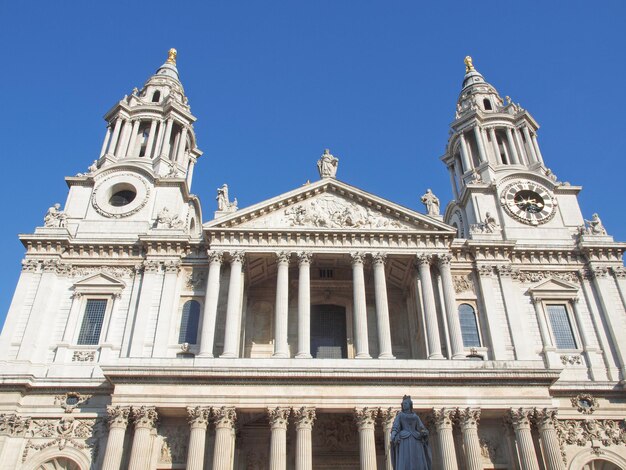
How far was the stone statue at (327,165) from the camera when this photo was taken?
33656 millimetres

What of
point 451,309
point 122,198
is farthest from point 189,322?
point 451,309

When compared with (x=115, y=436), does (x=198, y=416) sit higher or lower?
higher

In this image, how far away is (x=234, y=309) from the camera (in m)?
28.6

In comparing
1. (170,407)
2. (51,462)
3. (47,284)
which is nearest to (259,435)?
(170,407)

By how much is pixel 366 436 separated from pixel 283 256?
9966 millimetres

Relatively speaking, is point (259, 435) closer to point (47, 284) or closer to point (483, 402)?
point (483, 402)

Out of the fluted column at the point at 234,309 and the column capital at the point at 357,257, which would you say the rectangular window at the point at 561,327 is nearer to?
the column capital at the point at 357,257

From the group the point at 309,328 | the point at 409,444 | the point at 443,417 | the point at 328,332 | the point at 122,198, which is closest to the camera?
the point at 409,444

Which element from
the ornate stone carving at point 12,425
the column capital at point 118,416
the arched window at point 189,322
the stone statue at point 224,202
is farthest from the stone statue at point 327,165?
the ornate stone carving at point 12,425

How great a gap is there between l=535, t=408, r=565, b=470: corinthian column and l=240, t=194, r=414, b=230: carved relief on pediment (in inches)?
440

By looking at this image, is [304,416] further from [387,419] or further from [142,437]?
[142,437]

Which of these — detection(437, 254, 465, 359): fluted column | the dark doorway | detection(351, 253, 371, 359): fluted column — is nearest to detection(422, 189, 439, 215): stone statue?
detection(437, 254, 465, 359): fluted column

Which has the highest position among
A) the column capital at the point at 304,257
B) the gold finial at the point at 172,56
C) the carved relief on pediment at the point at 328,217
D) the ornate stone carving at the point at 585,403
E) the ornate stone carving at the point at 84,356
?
the gold finial at the point at 172,56

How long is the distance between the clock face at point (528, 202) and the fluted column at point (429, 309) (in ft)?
26.9
